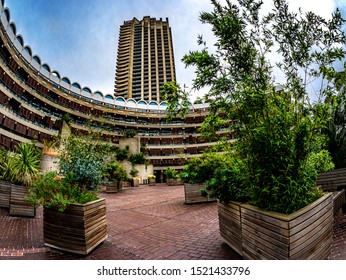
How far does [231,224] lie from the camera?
3.36 m

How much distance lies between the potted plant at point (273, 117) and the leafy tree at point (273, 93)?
0.01 m

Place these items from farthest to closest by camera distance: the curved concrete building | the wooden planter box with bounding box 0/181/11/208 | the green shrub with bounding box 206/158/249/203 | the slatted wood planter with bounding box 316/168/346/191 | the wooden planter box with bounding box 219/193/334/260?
the curved concrete building < the wooden planter box with bounding box 0/181/11/208 < the slatted wood planter with bounding box 316/168/346/191 < the green shrub with bounding box 206/158/249/203 < the wooden planter box with bounding box 219/193/334/260

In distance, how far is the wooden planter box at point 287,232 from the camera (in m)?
2.23

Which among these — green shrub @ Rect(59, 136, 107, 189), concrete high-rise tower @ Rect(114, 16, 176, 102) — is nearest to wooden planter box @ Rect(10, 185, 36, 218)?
green shrub @ Rect(59, 136, 107, 189)

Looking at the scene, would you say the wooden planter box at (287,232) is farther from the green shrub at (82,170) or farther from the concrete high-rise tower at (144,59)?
the concrete high-rise tower at (144,59)

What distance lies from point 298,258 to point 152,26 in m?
111

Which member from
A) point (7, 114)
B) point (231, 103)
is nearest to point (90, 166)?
point (231, 103)

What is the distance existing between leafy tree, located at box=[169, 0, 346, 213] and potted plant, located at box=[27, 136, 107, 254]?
2.31m

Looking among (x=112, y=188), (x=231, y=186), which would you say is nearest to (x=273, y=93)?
(x=231, y=186)

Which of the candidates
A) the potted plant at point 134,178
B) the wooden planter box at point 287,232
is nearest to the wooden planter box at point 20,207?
the wooden planter box at point 287,232

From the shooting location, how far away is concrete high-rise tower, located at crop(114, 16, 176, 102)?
82.3m

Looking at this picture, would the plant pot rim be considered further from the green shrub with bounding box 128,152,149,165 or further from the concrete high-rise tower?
the concrete high-rise tower

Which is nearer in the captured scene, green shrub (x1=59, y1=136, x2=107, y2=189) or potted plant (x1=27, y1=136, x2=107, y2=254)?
potted plant (x1=27, y1=136, x2=107, y2=254)

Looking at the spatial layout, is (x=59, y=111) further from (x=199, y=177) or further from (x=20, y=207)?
(x=199, y=177)
